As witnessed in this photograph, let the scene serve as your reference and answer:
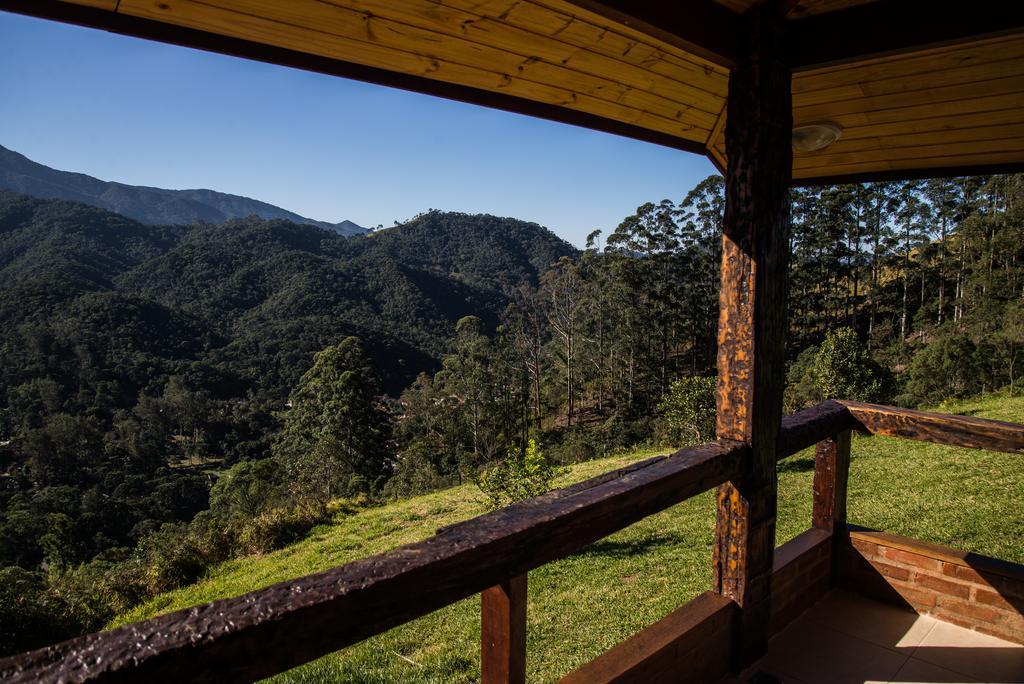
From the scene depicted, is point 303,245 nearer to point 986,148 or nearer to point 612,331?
point 612,331

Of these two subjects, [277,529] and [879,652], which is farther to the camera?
[277,529]

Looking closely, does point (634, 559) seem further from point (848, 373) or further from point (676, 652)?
point (848, 373)

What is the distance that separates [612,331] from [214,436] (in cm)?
3095

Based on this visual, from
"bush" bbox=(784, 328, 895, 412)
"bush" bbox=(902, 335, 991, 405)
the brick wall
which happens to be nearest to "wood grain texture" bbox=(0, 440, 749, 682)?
the brick wall

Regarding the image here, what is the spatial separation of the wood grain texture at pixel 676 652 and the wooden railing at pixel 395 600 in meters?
0.41

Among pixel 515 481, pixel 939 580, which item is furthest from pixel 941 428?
pixel 515 481

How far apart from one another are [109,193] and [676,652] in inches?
6100

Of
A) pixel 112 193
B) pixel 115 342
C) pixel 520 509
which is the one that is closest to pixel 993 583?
pixel 520 509

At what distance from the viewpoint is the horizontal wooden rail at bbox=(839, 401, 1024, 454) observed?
2.09 m

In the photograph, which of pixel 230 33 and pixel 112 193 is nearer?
pixel 230 33

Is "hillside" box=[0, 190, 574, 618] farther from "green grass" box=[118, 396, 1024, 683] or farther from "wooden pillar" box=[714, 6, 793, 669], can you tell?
"wooden pillar" box=[714, 6, 793, 669]

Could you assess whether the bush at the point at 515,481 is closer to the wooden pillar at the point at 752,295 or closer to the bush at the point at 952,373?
the wooden pillar at the point at 752,295

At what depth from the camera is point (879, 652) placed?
2068 mm

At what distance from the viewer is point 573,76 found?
1655 millimetres
